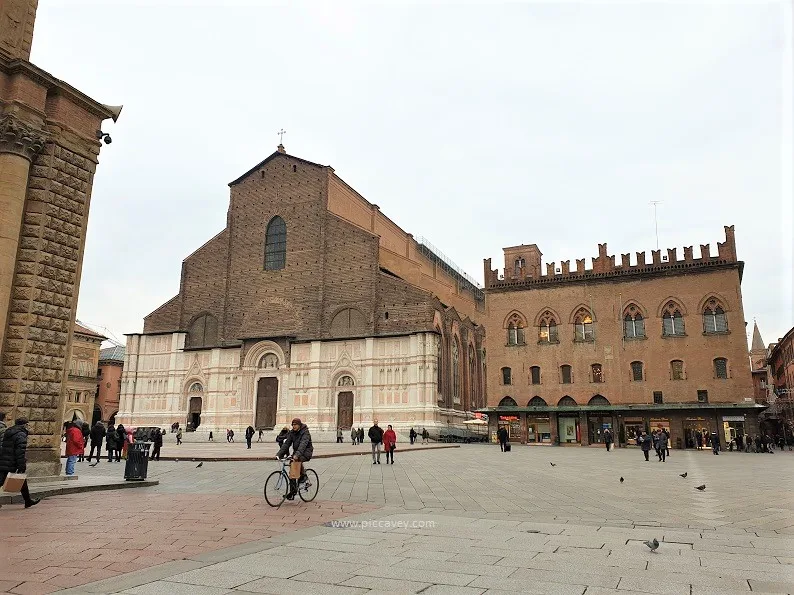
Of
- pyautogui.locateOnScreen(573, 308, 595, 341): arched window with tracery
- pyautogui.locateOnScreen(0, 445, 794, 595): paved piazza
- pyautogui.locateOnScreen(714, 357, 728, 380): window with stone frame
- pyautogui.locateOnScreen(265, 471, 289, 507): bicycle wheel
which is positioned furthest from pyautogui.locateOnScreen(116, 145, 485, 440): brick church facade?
pyautogui.locateOnScreen(265, 471, 289, 507): bicycle wheel

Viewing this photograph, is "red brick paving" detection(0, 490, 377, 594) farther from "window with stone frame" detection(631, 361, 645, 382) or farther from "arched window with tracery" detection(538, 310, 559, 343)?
"arched window with tracery" detection(538, 310, 559, 343)

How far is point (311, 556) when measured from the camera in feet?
21.5

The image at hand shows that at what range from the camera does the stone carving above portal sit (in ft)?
41.5

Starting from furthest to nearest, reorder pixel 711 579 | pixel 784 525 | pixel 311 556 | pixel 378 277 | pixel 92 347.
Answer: pixel 92 347, pixel 378 277, pixel 784 525, pixel 311 556, pixel 711 579

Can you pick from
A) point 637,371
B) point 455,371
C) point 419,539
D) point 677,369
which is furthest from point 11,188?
point 455,371

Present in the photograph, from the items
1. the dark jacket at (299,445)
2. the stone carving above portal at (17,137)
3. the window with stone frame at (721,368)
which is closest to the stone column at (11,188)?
the stone carving above portal at (17,137)

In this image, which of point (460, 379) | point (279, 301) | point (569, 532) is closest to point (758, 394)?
point (460, 379)

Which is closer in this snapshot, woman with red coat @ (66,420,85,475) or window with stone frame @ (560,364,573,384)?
woman with red coat @ (66,420,85,475)

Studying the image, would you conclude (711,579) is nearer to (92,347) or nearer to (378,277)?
(378,277)

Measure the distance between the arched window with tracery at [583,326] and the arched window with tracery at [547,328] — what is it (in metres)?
1.41

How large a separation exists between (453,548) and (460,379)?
142ft

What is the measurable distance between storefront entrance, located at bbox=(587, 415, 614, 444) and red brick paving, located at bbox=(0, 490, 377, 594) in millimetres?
31559

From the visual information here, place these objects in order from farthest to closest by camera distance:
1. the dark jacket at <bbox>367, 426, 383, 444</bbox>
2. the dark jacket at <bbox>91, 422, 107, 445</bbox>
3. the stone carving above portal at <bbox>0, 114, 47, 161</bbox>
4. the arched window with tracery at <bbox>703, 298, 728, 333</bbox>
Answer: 1. the arched window with tracery at <bbox>703, 298, 728, 333</bbox>
2. the dark jacket at <bbox>91, 422, 107, 445</bbox>
3. the dark jacket at <bbox>367, 426, 383, 444</bbox>
4. the stone carving above portal at <bbox>0, 114, 47, 161</bbox>

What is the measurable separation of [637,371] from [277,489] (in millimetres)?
33749
